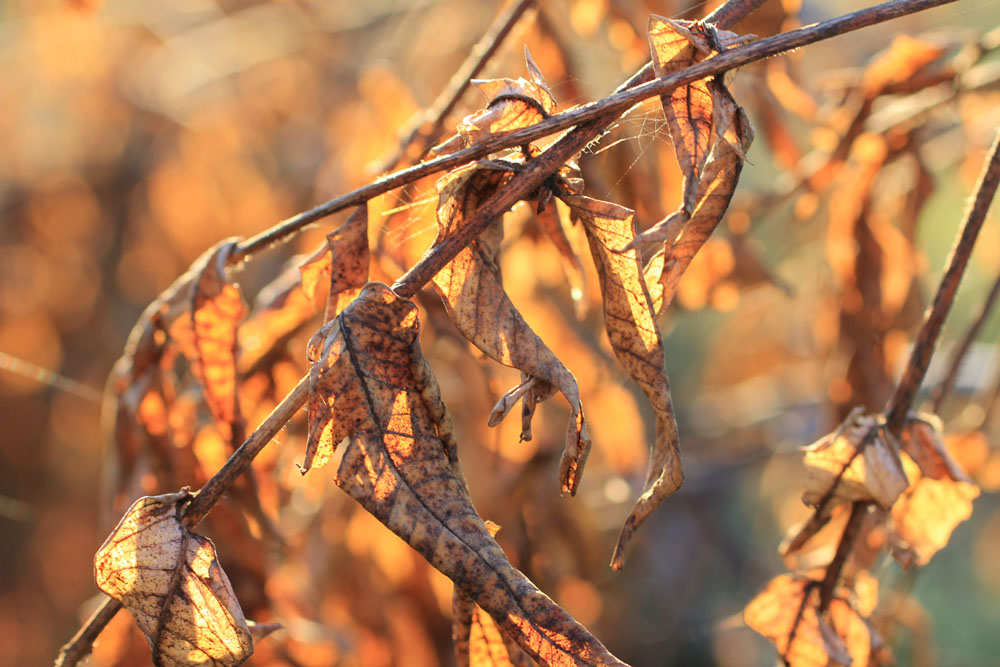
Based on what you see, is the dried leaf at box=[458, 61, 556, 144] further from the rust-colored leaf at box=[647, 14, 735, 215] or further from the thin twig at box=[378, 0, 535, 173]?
the thin twig at box=[378, 0, 535, 173]

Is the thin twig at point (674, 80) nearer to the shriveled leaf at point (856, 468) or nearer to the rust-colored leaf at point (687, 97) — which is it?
the rust-colored leaf at point (687, 97)

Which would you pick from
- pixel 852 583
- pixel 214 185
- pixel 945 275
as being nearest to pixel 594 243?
pixel 945 275

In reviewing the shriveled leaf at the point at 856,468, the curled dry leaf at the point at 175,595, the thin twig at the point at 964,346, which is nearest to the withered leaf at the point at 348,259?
the curled dry leaf at the point at 175,595

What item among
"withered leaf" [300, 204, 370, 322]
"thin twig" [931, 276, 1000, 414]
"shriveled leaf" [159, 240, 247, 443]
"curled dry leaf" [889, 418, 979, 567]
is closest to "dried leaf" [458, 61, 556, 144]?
"withered leaf" [300, 204, 370, 322]

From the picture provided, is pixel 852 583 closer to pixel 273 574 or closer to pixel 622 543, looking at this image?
pixel 622 543

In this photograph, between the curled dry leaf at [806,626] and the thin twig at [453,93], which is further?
the thin twig at [453,93]

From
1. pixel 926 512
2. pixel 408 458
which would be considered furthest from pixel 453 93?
pixel 926 512
